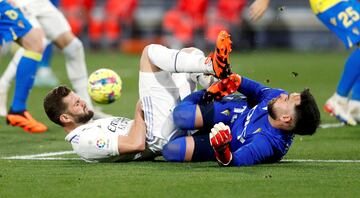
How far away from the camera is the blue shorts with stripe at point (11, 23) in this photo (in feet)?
31.5

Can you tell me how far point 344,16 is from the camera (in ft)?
31.8

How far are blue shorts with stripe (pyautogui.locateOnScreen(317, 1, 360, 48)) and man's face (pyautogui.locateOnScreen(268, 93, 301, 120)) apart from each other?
291cm

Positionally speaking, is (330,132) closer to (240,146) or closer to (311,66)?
(240,146)

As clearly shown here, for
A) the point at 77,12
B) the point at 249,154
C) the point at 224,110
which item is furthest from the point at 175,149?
the point at 77,12

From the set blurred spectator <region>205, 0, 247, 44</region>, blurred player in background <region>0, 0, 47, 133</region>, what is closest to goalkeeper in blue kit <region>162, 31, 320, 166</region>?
blurred player in background <region>0, 0, 47, 133</region>

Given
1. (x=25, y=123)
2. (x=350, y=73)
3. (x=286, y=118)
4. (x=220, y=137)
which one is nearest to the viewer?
(x=220, y=137)

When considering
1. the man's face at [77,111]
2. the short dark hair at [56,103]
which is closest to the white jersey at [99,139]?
the man's face at [77,111]

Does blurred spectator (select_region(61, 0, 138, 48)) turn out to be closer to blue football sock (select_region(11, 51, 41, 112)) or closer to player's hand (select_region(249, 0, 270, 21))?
blue football sock (select_region(11, 51, 41, 112))

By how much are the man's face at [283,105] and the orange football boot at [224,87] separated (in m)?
0.29

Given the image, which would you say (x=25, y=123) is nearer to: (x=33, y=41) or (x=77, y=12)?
(x=33, y=41)

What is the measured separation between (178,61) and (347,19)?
10.2 ft

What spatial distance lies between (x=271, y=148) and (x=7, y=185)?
191 cm

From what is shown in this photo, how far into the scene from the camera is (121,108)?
12.2 m

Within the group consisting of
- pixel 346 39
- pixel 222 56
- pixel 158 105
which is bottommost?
pixel 346 39
